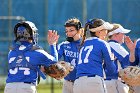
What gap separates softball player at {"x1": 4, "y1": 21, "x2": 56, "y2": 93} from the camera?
24.8ft

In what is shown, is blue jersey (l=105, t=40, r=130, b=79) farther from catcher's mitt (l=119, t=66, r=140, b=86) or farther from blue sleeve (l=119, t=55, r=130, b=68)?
catcher's mitt (l=119, t=66, r=140, b=86)

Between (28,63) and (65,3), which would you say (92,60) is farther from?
(65,3)

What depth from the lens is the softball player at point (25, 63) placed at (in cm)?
756

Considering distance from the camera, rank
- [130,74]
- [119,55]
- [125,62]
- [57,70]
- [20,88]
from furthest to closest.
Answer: [125,62] < [119,55] < [130,74] < [57,70] < [20,88]

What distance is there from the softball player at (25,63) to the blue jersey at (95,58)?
0.52 meters

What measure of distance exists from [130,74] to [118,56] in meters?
0.43

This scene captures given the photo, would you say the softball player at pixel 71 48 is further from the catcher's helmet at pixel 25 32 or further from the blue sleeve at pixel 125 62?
the catcher's helmet at pixel 25 32

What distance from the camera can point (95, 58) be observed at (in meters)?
7.76

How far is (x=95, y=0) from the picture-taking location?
88.1ft

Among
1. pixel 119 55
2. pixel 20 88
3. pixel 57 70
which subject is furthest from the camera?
pixel 119 55

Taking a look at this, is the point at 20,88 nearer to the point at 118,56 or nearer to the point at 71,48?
the point at 118,56

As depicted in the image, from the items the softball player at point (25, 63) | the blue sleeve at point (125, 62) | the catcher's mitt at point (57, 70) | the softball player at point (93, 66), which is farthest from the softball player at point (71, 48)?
the softball player at point (25, 63)

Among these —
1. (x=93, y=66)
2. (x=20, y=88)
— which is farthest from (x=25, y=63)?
(x=93, y=66)

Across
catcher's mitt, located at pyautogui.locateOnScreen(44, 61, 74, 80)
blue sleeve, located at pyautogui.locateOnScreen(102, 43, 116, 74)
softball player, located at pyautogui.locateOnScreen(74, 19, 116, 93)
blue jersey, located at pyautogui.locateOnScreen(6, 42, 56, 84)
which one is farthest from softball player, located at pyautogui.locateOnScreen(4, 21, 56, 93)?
blue sleeve, located at pyautogui.locateOnScreen(102, 43, 116, 74)
